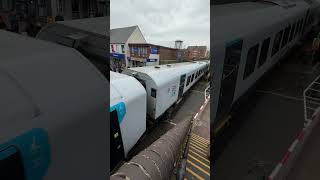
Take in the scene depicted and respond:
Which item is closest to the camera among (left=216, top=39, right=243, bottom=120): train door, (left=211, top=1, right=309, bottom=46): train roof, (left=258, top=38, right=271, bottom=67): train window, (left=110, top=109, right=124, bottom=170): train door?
(left=211, top=1, right=309, bottom=46): train roof

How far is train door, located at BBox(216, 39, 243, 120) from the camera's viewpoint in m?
1.39

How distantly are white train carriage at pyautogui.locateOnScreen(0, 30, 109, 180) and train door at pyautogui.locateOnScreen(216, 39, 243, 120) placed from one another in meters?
0.91

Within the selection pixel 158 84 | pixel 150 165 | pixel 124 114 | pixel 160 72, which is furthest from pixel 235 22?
pixel 160 72

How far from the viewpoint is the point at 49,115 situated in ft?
1.85

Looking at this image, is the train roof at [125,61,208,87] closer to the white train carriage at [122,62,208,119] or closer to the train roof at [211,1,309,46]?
the white train carriage at [122,62,208,119]

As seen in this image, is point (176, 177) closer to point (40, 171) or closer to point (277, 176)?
point (277, 176)

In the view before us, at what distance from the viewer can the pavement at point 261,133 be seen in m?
1.86

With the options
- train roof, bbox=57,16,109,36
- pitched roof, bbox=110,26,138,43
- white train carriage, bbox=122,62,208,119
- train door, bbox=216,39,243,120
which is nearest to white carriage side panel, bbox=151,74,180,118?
white train carriage, bbox=122,62,208,119

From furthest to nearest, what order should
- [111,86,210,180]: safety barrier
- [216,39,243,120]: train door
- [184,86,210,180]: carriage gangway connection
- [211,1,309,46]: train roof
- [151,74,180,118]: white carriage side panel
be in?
1. [151,74,180,118]: white carriage side panel
2. [184,86,210,180]: carriage gangway connection
3. [216,39,243,120]: train door
4. [211,1,309,46]: train roof
5. [111,86,210,180]: safety barrier

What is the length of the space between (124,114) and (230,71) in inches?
42.8

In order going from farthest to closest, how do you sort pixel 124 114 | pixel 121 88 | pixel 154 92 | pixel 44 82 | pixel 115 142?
pixel 154 92 → pixel 121 88 → pixel 124 114 → pixel 115 142 → pixel 44 82

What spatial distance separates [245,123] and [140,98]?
1.32m

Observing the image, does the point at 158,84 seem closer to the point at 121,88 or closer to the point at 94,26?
the point at 121,88

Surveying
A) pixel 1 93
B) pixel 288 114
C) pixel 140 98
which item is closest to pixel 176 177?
pixel 140 98
